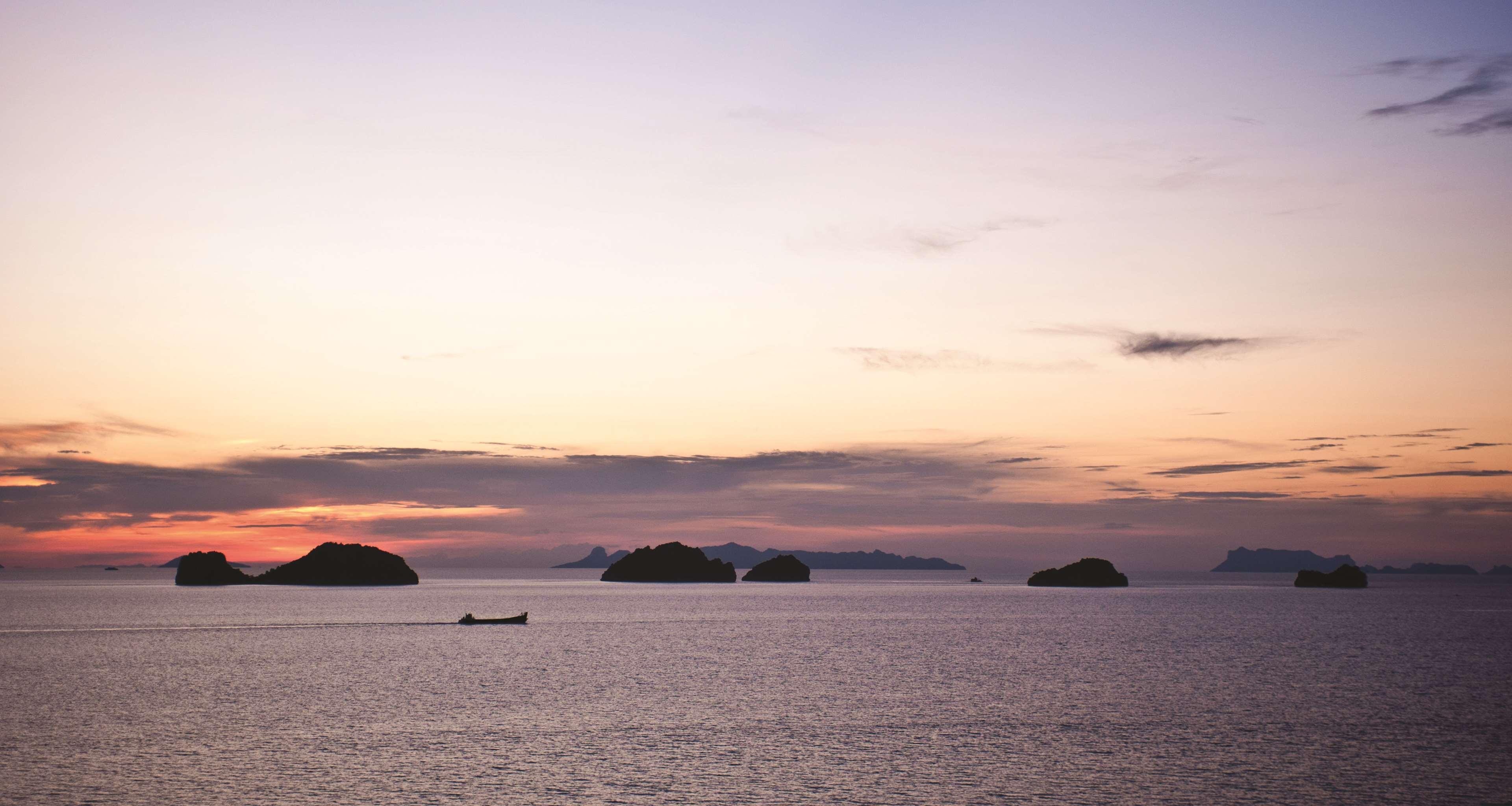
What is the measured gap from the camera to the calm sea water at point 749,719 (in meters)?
39.7

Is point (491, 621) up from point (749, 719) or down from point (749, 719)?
down

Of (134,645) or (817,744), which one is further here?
(134,645)

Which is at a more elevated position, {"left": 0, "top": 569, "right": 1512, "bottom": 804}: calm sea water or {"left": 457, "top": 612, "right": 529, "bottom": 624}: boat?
{"left": 0, "top": 569, "right": 1512, "bottom": 804}: calm sea water

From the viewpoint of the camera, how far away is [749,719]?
55.0 metres

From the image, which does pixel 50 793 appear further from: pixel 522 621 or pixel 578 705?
pixel 522 621

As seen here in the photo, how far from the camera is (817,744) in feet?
158

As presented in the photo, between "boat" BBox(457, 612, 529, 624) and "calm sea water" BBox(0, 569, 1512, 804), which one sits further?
"boat" BBox(457, 612, 529, 624)

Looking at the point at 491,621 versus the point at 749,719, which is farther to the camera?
the point at 491,621

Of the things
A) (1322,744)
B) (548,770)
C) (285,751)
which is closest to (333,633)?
(285,751)

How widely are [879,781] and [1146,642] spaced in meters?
76.2

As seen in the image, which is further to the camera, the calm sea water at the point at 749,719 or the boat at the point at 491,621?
the boat at the point at 491,621

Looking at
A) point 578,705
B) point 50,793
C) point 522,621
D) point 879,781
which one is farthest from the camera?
point 522,621

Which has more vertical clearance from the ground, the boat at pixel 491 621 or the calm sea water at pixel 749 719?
the calm sea water at pixel 749 719

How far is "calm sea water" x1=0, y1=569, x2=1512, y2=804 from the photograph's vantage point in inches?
1563
